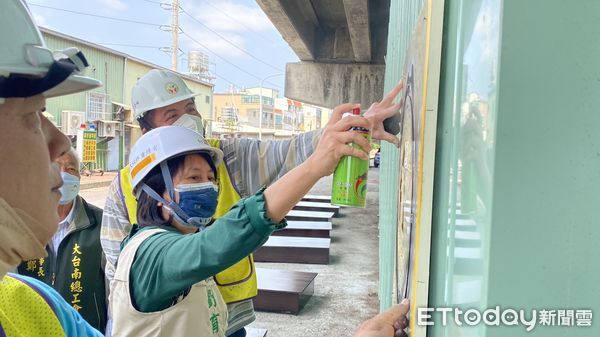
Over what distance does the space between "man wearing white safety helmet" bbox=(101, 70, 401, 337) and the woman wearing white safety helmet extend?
59cm

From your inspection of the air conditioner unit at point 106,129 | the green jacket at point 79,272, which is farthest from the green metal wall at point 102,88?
the green jacket at point 79,272

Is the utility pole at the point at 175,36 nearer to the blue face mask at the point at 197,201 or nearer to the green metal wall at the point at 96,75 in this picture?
the green metal wall at the point at 96,75

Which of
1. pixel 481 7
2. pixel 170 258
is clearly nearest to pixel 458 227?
pixel 481 7

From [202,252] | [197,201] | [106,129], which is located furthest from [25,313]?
[106,129]

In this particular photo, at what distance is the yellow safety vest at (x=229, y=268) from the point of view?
8.38 ft

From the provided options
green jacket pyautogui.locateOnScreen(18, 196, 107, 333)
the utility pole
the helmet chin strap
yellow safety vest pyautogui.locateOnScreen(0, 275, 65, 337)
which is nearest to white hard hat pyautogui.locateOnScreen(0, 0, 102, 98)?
yellow safety vest pyautogui.locateOnScreen(0, 275, 65, 337)

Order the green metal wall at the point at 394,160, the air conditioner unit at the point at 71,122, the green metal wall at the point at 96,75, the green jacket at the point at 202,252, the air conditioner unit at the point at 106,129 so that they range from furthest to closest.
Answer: the air conditioner unit at the point at 106,129
the air conditioner unit at the point at 71,122
the green metal wall at the point at 96,75
the green metal wall at the point at 394,160
the green jacket at the point at 202,252

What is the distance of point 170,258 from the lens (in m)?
1.44

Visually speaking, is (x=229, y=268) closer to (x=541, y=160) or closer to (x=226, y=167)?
(x=226, y=167)

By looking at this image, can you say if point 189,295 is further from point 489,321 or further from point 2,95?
point 489,321

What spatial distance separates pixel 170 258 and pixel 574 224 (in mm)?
1122

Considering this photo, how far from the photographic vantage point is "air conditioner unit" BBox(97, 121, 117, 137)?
24.3 meters

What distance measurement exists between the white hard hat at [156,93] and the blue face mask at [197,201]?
109cm

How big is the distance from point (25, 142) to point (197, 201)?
0.91 metres
